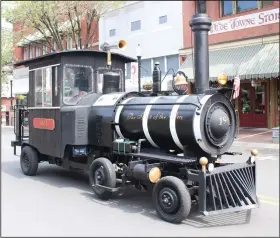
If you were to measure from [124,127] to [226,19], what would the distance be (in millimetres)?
14154

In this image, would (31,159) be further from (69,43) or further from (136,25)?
(69,43)

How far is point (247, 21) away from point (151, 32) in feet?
19.7

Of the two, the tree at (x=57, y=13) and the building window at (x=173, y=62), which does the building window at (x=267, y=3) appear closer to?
the building window at (x=173, y=62)

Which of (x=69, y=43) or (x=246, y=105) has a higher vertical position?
(x=69, y=43)

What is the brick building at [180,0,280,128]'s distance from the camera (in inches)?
653

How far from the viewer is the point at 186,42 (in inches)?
800

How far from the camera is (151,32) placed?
22.0 meters

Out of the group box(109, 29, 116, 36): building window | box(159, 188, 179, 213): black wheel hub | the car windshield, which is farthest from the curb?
box(109, 29, 116, 36): building window

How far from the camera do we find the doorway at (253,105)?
740 inches

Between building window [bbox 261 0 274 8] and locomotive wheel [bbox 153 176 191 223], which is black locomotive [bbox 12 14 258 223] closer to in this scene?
locomotive wheel [bbox 153 176 191 223]

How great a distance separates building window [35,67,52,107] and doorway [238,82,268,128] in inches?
504

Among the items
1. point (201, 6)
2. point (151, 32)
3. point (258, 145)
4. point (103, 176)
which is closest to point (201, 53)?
point (103, 176)

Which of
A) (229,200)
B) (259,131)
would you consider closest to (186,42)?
(259,131)

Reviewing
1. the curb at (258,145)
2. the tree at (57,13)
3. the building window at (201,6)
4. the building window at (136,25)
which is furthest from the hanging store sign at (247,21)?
the tree at (57,13)
